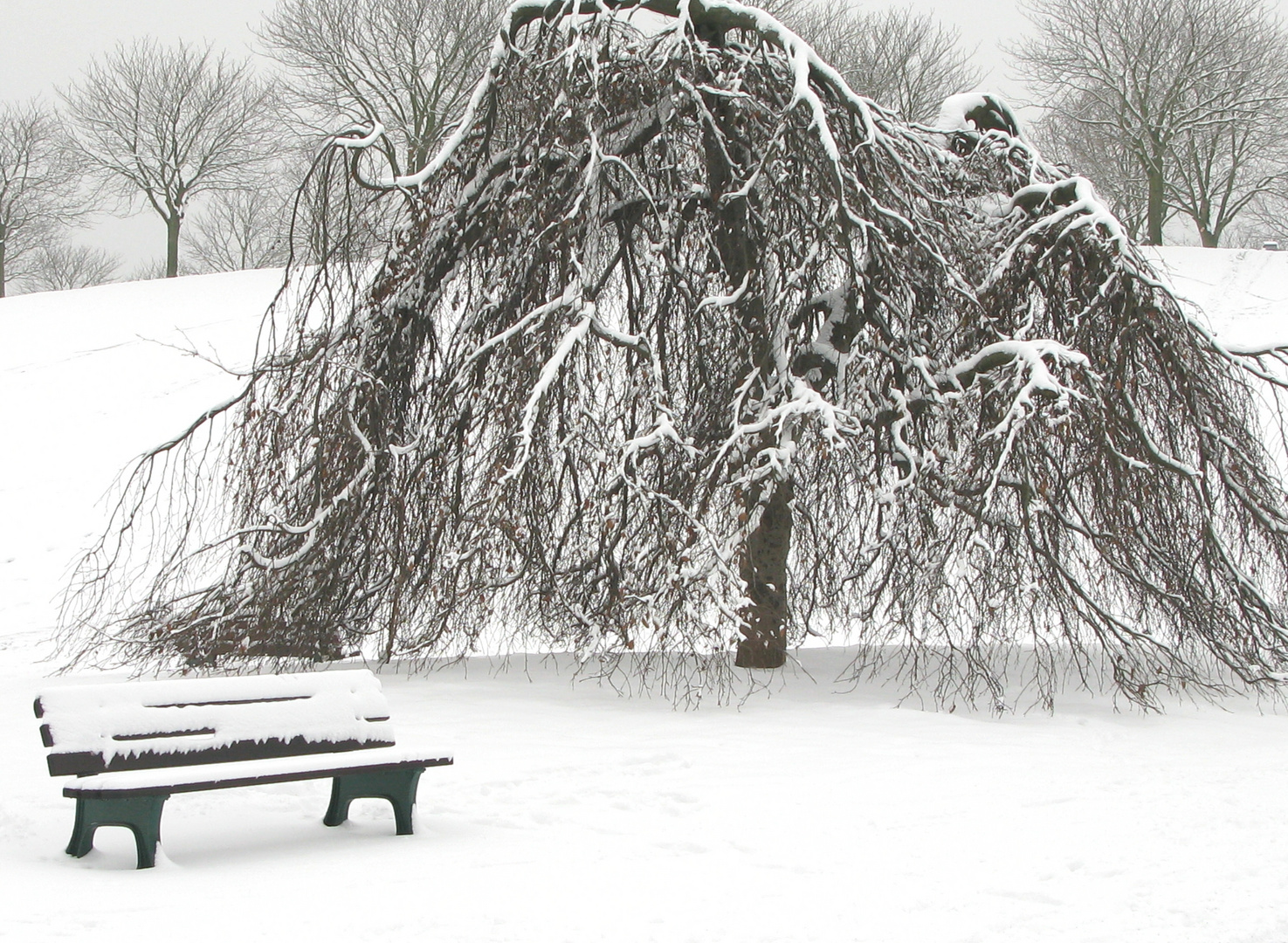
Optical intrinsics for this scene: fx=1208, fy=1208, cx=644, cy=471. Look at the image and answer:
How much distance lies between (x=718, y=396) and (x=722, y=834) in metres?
3.05

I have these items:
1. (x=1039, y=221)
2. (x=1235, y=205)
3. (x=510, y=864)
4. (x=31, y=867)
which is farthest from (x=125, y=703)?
(x=1235, y=205)

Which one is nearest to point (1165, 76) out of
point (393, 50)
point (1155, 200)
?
point (1155, 200)

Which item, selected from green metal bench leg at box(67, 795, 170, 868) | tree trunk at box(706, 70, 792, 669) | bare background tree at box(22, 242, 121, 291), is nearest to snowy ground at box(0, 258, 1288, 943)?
green metal bench leg at box(67, 795, 170, 868)

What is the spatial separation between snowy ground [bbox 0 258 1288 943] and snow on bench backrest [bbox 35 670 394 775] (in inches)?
12.5

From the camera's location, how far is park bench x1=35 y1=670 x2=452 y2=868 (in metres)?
3.85

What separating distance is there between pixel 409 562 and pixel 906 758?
10.5 feet

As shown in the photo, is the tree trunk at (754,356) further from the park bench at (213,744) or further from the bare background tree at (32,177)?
the bare background tree at (32,177)

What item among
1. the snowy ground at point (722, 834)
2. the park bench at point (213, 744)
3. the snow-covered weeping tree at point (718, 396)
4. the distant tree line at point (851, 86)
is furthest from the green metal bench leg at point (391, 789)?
the distant tree line at point (851, 86)

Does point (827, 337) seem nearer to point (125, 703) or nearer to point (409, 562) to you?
point (409, 562)

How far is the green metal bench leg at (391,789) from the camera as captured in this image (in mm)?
4418

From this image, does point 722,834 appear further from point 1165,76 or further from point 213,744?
point 1165,76

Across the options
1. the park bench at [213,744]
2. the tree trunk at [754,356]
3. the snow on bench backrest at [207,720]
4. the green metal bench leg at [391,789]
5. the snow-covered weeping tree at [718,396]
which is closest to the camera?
the park bench at [213,744]

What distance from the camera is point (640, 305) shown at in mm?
7043

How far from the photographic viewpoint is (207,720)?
14.0 ft
